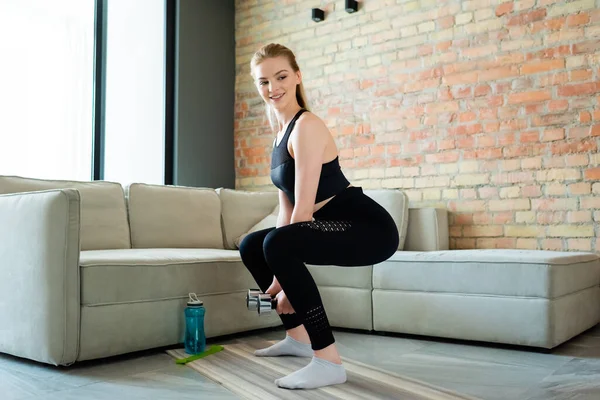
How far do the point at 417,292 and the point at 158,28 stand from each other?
3.01 m

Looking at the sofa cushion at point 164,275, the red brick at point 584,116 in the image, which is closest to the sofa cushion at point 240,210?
the sofa cushion at point 164,275

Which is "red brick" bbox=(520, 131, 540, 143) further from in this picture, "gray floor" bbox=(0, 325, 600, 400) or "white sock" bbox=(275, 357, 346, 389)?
"white sock" bbox=(275, 357, 346, 389)

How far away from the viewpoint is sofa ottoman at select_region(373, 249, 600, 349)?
8.37 feet

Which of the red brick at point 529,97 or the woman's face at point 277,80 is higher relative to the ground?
the red brick at point 529,97

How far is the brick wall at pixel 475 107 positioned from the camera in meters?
3.31

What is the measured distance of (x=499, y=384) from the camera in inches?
80.2

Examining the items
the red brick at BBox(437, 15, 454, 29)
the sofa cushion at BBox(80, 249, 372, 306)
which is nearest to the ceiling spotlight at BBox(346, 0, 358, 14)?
the red brick at BBox(437, 15, 454, 29)

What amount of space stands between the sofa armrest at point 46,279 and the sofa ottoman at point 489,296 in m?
1.47

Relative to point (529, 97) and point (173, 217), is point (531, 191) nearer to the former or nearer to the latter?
point (529, 97)

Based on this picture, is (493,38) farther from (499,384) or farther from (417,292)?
(499,384)

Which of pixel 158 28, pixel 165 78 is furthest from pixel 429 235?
pixel 158 28

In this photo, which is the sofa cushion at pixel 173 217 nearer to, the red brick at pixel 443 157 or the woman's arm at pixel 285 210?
the woman's arm at pixel 285 210

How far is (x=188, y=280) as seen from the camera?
8.64ft

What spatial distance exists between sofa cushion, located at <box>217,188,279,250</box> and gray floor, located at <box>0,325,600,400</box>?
3.25ft
